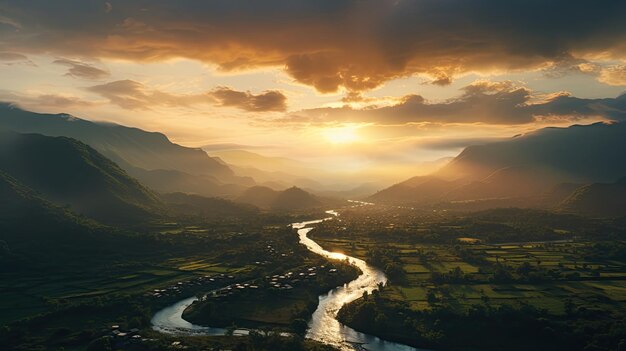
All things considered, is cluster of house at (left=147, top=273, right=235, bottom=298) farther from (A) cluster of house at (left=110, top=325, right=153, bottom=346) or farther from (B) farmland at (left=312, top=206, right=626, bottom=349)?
(B) farmland at (left=312, top=206, right=626, bottom=349)

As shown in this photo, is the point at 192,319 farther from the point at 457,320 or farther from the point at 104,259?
the point at 104,259

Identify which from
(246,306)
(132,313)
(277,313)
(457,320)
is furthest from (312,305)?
(132,313)

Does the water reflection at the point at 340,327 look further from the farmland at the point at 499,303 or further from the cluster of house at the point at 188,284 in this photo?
the cluster of house at the point at 188,284

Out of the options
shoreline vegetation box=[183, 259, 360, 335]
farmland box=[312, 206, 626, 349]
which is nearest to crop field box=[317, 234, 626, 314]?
A: farmland box=[312, 206, 626, 349]

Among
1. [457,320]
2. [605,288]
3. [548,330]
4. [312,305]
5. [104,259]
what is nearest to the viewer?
[548,330]

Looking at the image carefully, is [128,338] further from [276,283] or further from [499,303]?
→ [499,303]

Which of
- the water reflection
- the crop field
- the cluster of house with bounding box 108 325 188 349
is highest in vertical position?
the crop field

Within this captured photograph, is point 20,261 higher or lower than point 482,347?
higher


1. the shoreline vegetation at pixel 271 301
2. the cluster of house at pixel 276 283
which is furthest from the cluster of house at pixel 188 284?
the shoreline vegetation at pixel 271 301
